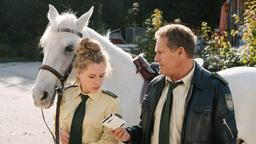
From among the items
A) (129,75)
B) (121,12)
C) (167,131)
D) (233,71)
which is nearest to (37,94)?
(129,75)

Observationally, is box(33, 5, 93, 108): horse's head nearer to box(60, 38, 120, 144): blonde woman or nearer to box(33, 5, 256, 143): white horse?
box(33, 5, 256, 143): white horse

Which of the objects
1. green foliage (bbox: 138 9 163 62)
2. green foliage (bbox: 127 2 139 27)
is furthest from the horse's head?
green foliage (bbox: 127 2 139 27)

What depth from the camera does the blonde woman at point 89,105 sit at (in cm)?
297

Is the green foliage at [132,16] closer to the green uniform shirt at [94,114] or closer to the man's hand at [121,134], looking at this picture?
the green uniform shirt at [94,114]

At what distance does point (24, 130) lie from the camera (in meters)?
8.84

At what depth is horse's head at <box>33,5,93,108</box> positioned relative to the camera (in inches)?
155

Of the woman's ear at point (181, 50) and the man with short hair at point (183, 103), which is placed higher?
the woman's ear at point (181, 50)

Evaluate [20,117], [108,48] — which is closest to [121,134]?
[108,48]

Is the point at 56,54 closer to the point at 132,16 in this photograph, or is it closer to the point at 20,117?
the point at 20,117

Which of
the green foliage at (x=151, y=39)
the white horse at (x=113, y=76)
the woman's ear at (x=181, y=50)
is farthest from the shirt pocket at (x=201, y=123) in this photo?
the green foliage at (x=151, y=39)

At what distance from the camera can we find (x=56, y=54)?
4047mm

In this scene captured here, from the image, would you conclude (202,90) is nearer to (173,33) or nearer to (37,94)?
(173,33)

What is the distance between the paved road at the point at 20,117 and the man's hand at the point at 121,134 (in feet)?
16.7

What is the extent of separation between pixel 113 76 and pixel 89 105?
1.30m
